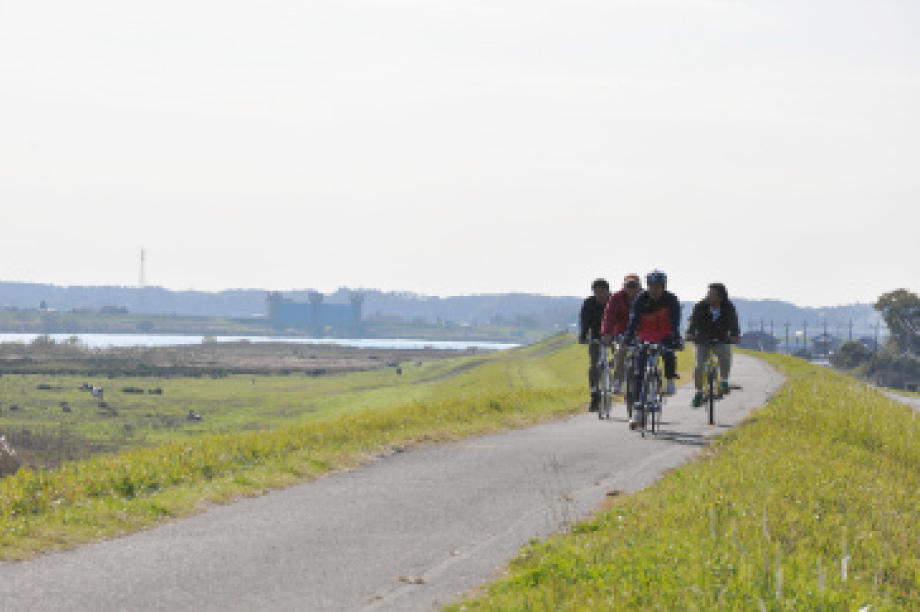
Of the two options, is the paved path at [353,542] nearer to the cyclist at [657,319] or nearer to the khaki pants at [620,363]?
the cyclist at [657,319]

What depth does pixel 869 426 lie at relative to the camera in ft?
80.9

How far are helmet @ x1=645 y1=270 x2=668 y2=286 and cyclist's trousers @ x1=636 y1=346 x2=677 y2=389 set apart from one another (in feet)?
4.05

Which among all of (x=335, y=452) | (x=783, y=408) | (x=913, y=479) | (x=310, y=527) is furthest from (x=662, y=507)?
(x=783, y=408)

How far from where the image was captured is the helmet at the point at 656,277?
64.6 feet

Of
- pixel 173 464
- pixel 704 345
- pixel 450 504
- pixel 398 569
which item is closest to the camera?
pixel 398 569

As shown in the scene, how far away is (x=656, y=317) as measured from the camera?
20.3 metres

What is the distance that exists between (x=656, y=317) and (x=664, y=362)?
0.86 metres

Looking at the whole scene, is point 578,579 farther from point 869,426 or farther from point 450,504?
point 869,426

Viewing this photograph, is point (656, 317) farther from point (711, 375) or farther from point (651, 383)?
point (711, 375)

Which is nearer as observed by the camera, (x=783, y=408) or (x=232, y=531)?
(x=232, y=531)

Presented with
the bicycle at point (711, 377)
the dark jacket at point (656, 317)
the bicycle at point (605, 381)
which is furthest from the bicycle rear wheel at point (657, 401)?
the bicycle at point (605, 381)

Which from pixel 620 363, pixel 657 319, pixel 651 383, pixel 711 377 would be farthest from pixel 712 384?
pixel 657 319

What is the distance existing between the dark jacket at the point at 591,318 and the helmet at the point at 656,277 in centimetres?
349

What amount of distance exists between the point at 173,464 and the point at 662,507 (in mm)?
6494
